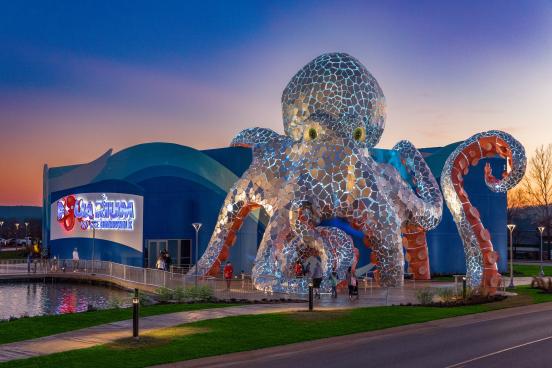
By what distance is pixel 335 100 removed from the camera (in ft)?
91.4

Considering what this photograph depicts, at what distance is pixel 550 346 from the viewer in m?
14.1

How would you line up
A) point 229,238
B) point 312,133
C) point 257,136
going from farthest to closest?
point 229,238, point 257,136, point 312,133

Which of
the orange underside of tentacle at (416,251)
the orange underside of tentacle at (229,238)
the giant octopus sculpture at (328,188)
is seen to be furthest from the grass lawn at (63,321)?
the orange underside of tentacle at (416,251)

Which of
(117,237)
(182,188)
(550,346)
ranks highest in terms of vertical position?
(182,188)

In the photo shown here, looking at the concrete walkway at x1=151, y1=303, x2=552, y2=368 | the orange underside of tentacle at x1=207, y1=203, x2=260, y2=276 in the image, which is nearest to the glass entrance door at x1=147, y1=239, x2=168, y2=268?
the orange underside of tentacle at x1=207, y1=203, x2=260, y2=276

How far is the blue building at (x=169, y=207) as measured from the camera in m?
37.0

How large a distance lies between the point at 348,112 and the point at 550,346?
15375 millimetres

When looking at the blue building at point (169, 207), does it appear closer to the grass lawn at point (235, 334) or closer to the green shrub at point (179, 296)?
the green shrub at point (179, 296)

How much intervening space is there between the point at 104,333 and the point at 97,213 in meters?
23.8

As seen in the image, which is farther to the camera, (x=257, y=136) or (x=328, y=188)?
(x=257, y=136)

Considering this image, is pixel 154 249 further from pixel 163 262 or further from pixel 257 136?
pixel 257 136

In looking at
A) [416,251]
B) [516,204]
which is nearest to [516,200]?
[516,204]

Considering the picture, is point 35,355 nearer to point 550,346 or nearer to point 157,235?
point 550,346

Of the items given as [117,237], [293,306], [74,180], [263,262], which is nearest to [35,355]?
[293,306]
